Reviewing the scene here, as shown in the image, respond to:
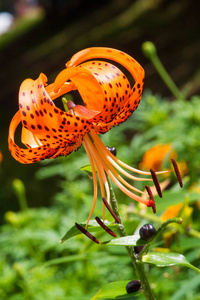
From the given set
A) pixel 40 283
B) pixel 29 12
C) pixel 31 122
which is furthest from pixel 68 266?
pixel 29 12

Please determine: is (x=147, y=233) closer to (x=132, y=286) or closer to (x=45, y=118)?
(x=132, y=286)

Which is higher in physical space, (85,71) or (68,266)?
(85,71)

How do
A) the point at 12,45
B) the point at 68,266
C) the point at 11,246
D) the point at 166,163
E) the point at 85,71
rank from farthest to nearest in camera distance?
the point at 12,45 → the point at 11,246 → the point at 68,266 → the point at 166,163 → the point at 85,71

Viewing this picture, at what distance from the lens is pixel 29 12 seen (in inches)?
847

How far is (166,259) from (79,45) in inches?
331

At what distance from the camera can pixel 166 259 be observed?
1.82 feet

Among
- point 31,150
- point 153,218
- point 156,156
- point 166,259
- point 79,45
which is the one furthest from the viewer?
point 79,45

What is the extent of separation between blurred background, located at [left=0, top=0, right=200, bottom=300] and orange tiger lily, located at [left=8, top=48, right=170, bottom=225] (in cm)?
51

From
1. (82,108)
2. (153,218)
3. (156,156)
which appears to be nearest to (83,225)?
(82,108)

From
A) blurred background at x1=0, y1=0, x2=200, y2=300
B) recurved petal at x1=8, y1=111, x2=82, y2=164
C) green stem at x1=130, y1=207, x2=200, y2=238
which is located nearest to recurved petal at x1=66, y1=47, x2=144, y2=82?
recurved petal at x1=8, y1=111, x2=82, y2=164

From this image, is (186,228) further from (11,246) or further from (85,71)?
(11,246)

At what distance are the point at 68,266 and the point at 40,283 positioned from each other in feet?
0.47

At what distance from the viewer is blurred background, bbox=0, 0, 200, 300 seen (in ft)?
12.8

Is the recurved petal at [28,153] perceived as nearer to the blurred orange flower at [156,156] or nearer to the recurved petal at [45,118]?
the recurved petal at [45,118]
